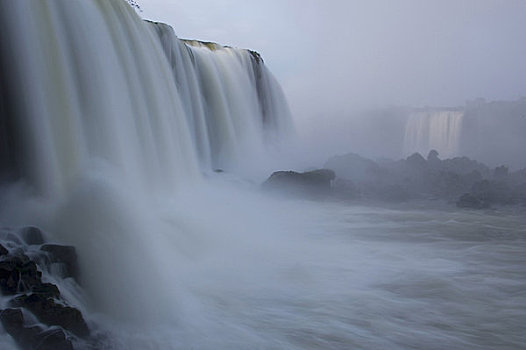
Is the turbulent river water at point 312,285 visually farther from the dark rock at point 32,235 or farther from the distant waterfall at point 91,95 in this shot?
the distant waterfall at point 91,95

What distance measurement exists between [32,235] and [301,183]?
819 centimetres

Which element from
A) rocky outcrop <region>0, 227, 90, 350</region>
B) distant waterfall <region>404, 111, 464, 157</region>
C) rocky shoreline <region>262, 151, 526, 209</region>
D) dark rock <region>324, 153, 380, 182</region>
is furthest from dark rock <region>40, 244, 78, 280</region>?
distant waterfall <region>404, 111, 464, 157</region>

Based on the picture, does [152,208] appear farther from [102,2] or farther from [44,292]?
[44,292]

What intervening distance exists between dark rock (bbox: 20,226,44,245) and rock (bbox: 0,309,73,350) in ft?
3.46

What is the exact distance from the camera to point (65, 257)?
165 inches

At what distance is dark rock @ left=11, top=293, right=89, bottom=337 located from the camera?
3557 millimetres

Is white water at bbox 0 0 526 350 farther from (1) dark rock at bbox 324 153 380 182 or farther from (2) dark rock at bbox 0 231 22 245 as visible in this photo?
(1) dark rock at bbox 324 153 380 182

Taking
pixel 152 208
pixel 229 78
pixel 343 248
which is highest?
pixel 229 78

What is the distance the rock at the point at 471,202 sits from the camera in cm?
1084

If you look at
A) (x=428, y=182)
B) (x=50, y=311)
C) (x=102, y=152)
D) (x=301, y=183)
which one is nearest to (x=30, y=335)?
(x=50, y=311)

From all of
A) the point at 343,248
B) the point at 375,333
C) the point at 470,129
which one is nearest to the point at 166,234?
the point at 343,248

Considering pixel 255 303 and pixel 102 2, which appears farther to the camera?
pixel 102 2

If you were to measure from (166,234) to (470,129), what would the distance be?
17.2m

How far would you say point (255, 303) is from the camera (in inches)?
196
